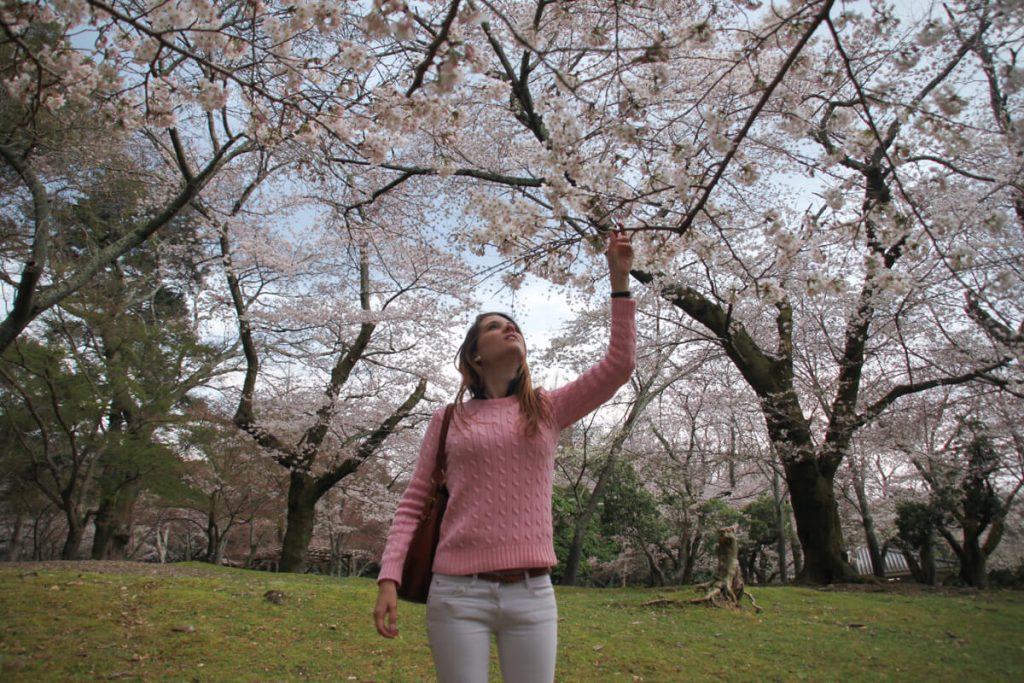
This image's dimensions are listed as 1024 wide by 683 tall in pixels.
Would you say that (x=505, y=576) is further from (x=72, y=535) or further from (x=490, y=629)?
(x=72, y=535)

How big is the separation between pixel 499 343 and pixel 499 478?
45cm

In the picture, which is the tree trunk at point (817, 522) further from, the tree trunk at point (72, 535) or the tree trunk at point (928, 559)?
the tree trunk at point (72, 535)

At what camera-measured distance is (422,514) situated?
193 centimetres

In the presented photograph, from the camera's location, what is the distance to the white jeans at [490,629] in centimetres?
166

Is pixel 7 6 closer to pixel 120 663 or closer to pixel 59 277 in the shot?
pixel 120 663

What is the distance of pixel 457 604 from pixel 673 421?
16617mm

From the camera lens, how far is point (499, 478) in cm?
185

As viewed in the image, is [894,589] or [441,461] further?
[894,589]

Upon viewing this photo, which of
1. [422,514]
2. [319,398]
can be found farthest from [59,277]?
[422,514]

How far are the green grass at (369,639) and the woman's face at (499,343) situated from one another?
2857 mm

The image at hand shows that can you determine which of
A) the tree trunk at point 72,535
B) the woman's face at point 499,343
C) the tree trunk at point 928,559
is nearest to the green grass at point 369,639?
the woman's face at point 499,343

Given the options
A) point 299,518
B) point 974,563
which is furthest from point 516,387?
point 974,563

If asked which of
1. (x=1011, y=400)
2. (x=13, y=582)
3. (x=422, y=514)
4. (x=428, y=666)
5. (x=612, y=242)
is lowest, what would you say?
(x=428, y=666)

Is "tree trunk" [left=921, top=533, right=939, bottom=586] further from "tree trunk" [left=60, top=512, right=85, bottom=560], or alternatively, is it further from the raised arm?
"tree trunk" [left=60, top=512, right=85, bottom=560]
